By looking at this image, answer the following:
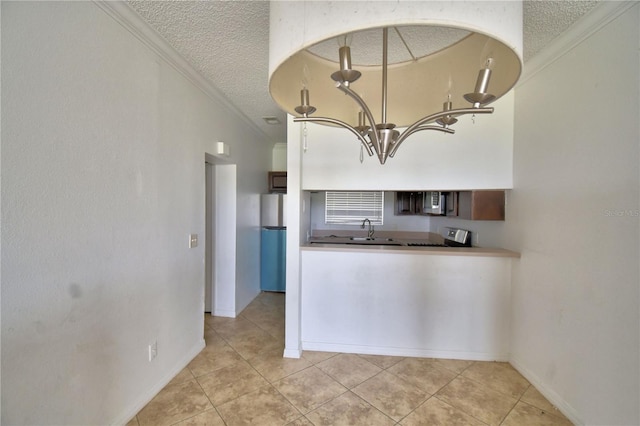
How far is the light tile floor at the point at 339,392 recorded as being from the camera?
176 cm

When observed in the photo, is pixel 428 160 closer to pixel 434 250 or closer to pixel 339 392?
pixel 434 250

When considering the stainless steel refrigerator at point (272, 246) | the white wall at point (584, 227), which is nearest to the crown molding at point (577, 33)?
the white wall at point (584, 227)

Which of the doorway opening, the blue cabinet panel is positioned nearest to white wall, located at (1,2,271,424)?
the doorway opening

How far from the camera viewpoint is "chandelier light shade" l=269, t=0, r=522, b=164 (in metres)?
0.66

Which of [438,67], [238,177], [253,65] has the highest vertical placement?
[253,65]

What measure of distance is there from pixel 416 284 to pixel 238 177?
2.46m

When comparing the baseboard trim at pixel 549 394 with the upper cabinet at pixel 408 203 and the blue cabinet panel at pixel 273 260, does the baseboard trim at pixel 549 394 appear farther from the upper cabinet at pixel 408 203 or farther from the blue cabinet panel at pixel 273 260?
the blue cabinet panel at pixel 273 260

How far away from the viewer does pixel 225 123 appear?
304 centimetres

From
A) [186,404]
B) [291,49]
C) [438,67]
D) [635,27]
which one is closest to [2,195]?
[291,49]

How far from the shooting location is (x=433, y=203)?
3.53 metres

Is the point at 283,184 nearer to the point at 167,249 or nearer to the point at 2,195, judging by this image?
the point at 167,249

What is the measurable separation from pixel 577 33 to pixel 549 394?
8.26 feet

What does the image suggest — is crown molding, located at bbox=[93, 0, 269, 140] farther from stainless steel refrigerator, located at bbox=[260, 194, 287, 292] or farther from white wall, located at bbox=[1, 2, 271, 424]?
stainless steel refrigerator, located at bbox=[260, 194, 287, 292]

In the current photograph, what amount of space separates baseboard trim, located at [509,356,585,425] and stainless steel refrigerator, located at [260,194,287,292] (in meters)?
3.18
